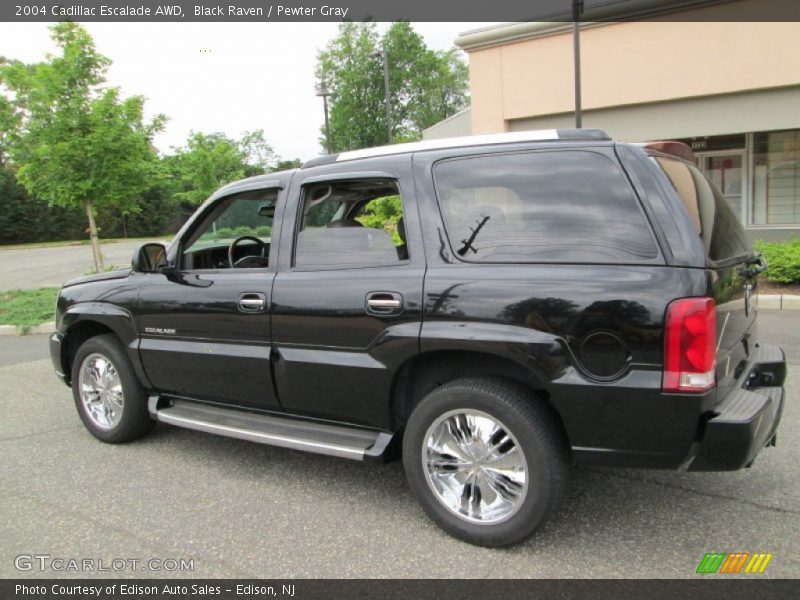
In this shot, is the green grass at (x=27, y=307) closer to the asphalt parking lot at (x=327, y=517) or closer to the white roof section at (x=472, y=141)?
the asphalt parking lot at (x=327, y=517)

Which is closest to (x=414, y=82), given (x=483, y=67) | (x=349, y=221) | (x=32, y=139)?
(x=483, y=67)

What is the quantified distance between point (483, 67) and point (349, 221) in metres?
13.2

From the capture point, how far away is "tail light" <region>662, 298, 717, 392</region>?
250 centimetres

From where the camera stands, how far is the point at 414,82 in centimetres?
5288

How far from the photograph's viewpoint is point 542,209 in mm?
2898

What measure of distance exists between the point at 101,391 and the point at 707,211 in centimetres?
410

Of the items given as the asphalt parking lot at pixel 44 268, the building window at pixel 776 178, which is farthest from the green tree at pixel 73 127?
the building window at pixel 776 178

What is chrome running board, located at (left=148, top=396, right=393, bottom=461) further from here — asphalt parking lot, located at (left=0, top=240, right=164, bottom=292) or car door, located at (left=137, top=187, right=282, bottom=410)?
asphalt parking lot, located at (left=0, top=240, right=164, bottom=292)

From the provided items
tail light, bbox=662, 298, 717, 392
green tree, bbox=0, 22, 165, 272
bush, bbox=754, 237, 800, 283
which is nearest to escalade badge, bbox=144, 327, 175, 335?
tail light, bbox=662, 298, 717, 392

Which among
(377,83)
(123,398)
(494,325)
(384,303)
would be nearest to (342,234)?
(384,303)

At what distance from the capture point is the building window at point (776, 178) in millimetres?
14406

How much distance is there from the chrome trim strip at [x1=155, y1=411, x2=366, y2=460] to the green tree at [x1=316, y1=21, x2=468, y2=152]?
40145 mm

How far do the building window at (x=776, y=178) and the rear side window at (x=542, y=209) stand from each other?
1429 centimetres
